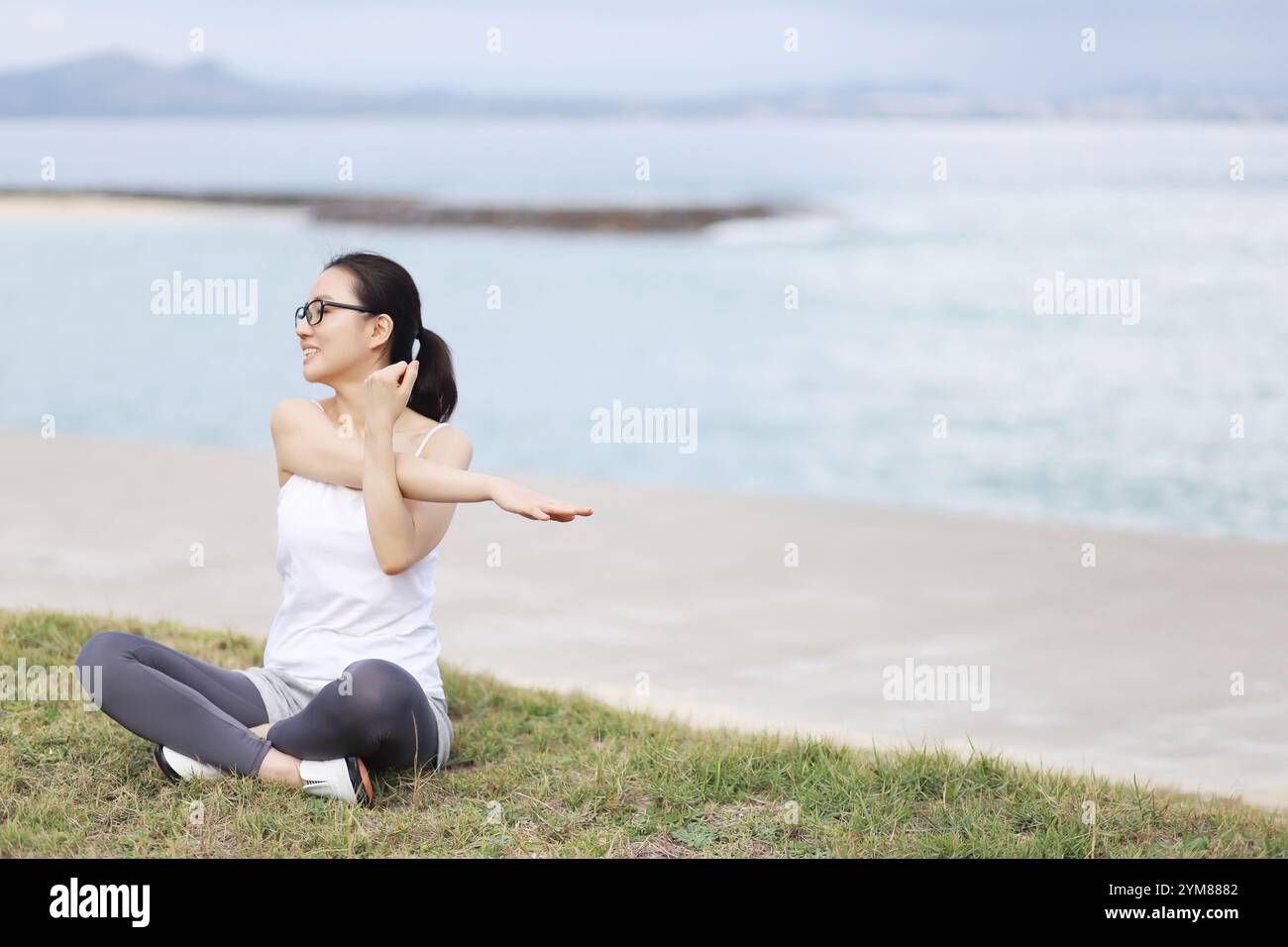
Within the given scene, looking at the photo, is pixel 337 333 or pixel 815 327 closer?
pixel 337 333

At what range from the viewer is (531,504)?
9.15 feet

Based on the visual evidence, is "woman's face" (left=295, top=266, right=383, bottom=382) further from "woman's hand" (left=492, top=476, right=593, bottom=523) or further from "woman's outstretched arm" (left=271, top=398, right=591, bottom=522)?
"woman's hand" (left=492, top=476, right=593, bottom=523)

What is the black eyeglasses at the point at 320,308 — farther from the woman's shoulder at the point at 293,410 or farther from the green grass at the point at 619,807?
the green grass at the point at 619,807

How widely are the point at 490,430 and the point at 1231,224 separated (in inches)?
732

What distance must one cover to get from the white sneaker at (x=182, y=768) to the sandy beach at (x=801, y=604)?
1.36 metres

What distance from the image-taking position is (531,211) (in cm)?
3250

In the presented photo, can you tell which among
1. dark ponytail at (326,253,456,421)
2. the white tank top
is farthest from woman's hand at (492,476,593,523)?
dark ponytail at (326,253,456,421)

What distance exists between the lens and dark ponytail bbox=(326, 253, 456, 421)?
3160 mm

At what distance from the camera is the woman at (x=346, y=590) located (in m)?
2.97

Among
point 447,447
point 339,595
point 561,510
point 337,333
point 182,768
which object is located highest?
point 337,333

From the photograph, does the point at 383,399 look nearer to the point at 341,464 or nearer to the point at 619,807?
the point at 341,464

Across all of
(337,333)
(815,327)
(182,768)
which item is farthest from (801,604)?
(815,327)

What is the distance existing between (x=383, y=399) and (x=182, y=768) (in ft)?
2.88

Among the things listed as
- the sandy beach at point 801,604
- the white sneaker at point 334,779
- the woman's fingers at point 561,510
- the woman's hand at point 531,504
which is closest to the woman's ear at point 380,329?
the woman's hand at point 531,504
